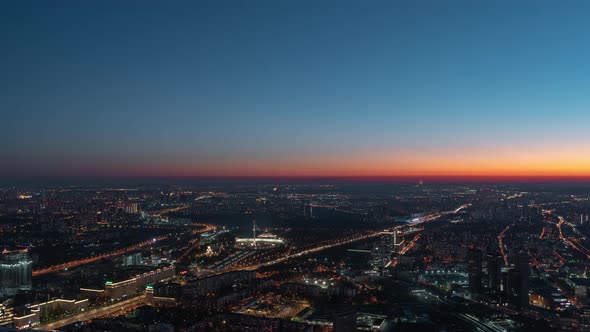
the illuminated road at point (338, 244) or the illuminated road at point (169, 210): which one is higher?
the illuminated road at point (169, 210)

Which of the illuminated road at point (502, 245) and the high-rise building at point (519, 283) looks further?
the illuminated road at point (502, 245)

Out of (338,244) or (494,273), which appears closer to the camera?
(494,273)

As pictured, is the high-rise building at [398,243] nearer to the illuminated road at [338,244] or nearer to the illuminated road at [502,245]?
the illuminated road at [338,244]

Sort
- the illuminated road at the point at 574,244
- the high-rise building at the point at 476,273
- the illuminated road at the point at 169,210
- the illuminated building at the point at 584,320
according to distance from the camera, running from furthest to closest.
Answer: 1. the illuminated road at the point at 169,210
2. the illuminated road at the point at 574,244
3. the high-rise building at the point at 476,273
4. the illuminated building at the point at 584,320

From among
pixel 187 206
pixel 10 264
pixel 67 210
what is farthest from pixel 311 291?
pixel 187 206

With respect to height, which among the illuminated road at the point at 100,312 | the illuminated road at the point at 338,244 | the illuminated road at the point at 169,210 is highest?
the illuminated road at the point at 169,210

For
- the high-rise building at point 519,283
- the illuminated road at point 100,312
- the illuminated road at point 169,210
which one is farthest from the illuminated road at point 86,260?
the high-rise building at point 519,283

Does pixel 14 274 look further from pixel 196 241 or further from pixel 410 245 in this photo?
pixel 410 245

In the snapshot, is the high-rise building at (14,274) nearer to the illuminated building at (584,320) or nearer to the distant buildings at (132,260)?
the distant buildings at (132,260)

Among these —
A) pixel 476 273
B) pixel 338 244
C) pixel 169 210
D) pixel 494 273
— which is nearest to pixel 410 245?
pixel 338 244

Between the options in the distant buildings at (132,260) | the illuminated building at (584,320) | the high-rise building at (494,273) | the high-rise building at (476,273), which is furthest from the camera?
the distant buildings at (132,260)
